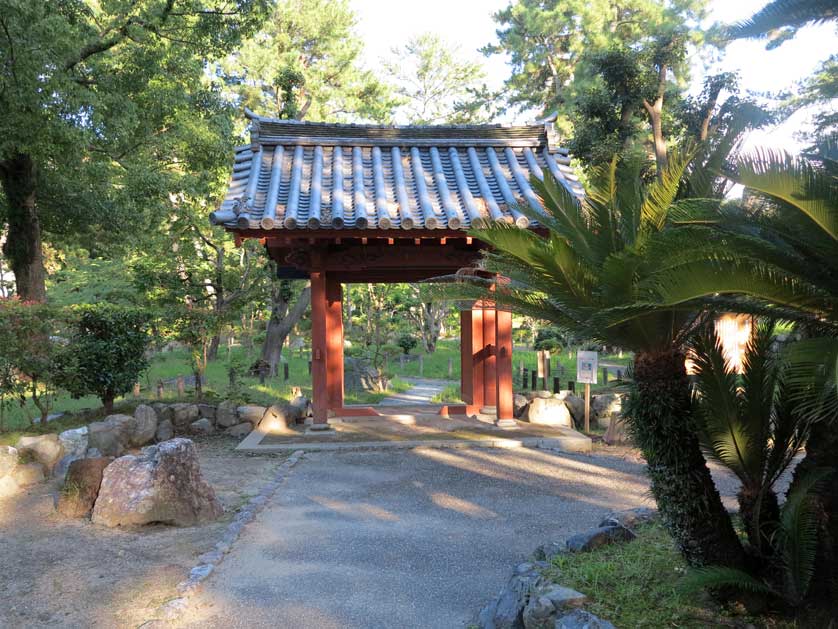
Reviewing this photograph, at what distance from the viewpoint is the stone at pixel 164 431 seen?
28.8ft

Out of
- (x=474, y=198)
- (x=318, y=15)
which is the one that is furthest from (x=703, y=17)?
(x=474, y=198)

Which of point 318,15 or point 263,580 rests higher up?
point 318,15

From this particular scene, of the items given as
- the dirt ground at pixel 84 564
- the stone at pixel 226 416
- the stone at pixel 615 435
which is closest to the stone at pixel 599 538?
the dirt ground at pixel 84 564

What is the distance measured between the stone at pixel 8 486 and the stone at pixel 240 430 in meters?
3.32

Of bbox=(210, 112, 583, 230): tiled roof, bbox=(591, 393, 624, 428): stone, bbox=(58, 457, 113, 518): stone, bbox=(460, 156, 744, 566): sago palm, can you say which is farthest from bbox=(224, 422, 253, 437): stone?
bbox=(460, 156, 744, 566): sago palm

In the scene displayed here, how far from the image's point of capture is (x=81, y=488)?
5438 millimetres

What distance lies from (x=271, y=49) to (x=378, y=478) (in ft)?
54.6

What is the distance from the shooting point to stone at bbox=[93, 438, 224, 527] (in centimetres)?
510

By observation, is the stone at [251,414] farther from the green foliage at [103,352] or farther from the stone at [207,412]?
the green foliage at [103,352]

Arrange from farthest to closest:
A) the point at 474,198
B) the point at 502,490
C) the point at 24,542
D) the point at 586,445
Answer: the point at 474,198 → the point at 586,445 → the point at 502,490 → the point at 24,542

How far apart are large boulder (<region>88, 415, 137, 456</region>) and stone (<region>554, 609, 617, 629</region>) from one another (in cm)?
649

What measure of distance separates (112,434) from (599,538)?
642 centimetres

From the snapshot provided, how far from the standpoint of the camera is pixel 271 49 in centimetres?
1908

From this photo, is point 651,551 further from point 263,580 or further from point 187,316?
point 187,316
